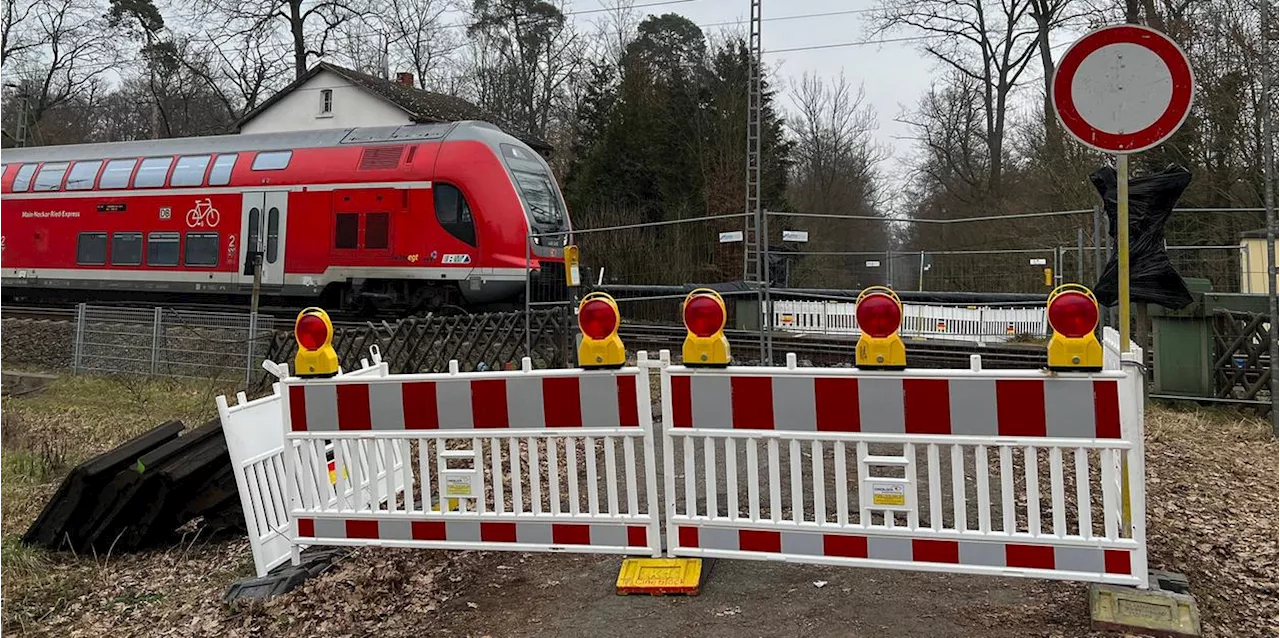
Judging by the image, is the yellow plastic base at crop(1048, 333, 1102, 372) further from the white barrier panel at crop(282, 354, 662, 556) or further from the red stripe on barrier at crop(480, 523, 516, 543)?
the red stripe on barrier at crop(480, 523, 516, 543)

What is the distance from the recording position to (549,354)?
10969mm

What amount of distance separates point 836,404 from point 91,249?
17.4m

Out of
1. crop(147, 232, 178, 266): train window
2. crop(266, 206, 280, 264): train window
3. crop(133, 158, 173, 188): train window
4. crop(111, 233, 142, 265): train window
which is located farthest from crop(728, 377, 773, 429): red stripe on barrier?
crop(111, 233, 142, 265): train window

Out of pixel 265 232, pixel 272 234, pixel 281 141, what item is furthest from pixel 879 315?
pixel 281 141

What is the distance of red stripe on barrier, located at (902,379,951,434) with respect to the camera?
3.21m

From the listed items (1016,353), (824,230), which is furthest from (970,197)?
(1016,353)

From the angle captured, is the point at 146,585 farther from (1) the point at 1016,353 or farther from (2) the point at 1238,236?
(2) the point at 1238,236

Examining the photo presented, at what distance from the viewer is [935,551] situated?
10.8ft

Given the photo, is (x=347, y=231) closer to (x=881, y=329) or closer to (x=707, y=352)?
(x=707, y=352)

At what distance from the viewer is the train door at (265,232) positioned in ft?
46.8

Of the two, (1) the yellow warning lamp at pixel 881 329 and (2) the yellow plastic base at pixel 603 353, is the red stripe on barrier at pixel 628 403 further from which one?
(1) the yellow warning lamp at pixel 881 329

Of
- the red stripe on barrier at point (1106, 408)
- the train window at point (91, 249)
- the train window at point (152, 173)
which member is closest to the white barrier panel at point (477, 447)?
the red stripe on barrier at point (1106, 408)

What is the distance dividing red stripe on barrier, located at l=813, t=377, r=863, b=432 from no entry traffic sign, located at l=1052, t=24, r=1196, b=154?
5.04ft

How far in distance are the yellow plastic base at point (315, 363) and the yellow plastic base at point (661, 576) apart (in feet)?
5.65
